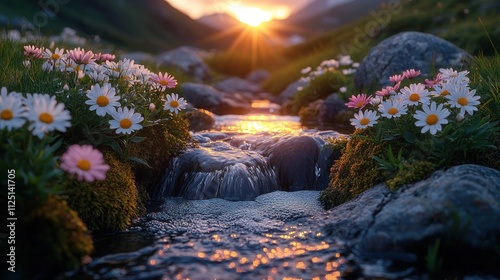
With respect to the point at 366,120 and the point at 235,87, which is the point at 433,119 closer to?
the point at 366,120

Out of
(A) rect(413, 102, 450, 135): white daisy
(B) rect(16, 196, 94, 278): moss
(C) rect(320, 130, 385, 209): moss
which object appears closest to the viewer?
(B) rect(16, 196, 94, 278): moss

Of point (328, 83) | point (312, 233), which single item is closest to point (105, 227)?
point (312, 233)

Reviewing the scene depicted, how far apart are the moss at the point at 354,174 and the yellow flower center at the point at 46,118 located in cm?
303

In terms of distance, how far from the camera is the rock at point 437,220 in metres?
3.46

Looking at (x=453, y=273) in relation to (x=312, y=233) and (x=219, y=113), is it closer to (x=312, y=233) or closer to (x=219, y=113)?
(x=312, y=233)

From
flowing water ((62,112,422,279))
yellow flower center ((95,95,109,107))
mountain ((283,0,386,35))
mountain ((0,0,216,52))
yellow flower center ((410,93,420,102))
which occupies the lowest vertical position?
flowing water ((62,112,422,279))

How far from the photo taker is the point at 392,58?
10344 mm

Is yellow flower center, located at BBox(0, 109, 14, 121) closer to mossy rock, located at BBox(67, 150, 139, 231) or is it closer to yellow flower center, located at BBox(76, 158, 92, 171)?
yellow flower center, located at BBox(76, 158, 92, 171)

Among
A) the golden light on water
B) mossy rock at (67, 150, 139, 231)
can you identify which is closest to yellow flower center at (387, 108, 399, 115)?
mossy rock at (67, 150, 139, 231)

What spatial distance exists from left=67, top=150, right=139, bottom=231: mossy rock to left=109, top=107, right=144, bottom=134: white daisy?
41 centimetres

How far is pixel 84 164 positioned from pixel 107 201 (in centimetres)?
93

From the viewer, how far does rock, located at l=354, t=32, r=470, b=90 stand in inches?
391

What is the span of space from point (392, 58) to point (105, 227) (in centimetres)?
799

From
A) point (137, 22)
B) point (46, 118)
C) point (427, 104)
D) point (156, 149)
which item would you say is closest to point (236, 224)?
point (156, 149)
